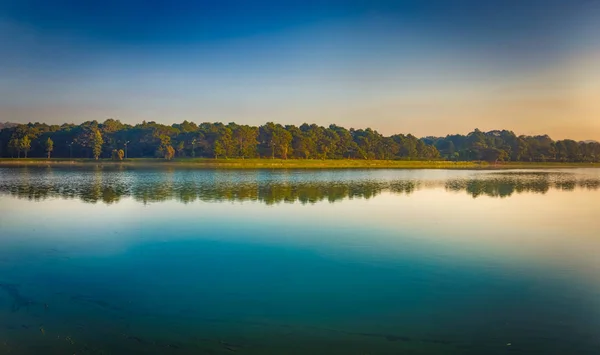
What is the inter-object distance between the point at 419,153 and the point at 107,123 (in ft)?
304

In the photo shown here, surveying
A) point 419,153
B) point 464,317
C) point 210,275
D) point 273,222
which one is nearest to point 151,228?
point 273,222

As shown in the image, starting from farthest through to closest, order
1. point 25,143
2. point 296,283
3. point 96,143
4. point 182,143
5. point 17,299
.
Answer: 1. point 182,143
2. point 96,143
3. point 25,143
4. point 296,283
5. point 17,299

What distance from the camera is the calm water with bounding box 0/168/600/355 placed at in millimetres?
7320

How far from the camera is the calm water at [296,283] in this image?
24.0 ft

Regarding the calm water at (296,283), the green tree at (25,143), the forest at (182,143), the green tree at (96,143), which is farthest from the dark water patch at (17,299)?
the green tree at (25,143)

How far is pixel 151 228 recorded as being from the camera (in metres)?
17.4

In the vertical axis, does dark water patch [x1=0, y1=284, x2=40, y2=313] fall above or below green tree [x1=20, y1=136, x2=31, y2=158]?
below

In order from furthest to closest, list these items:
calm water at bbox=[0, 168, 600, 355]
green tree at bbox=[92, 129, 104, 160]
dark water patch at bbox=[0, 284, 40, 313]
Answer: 1. green tree at bbox=[92, 129, 104, 160]
2. dark water patch at bbox=[0, 284, 40, 313]
3. calm water at bbox=[0, 168, 600, 355]

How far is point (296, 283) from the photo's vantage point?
34.1 ft

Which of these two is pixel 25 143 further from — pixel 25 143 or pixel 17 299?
pixel 17 299

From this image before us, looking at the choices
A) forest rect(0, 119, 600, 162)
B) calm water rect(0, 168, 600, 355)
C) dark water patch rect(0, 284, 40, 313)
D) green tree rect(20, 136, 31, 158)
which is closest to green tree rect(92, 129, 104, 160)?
forest rect(0, 119, 600, 162)

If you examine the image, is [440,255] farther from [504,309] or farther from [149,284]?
[149,284]

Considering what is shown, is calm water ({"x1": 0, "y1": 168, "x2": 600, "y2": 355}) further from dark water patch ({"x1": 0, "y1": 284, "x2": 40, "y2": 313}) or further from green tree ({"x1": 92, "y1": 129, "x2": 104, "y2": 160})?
green tree ({"x1": 92, "y1": 129, "x2": 104, "y2": 160})

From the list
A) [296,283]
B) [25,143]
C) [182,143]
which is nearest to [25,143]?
[25,143]
